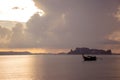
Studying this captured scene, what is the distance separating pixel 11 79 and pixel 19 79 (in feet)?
12.0

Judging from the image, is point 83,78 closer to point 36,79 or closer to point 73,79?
point 73,79

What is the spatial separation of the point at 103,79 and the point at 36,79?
84.8 ft

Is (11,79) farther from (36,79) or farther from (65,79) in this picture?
(65,79)

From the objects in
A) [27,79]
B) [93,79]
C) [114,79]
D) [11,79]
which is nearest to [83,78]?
[93,79]

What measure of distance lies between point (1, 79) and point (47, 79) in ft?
63.2

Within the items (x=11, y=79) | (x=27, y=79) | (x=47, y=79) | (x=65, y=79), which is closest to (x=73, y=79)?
(x=65, y=79)

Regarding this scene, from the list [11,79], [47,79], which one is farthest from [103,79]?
[11,79]

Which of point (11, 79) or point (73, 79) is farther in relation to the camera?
point (11, 79)

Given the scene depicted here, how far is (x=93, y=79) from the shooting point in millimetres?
108938

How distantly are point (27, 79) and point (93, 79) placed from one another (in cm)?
2558

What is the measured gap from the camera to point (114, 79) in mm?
110875

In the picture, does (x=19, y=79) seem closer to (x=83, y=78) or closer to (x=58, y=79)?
(x=58, y=79)

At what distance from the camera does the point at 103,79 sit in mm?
110875

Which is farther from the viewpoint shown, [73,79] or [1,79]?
[1,79]
